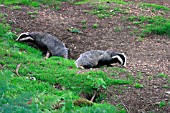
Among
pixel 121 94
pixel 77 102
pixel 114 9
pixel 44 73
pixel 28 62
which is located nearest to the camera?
pixel 77 102

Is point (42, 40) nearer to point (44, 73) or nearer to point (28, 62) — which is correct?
point (28, 62)

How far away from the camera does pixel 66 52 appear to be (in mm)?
9609

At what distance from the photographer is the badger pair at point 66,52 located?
350 inches

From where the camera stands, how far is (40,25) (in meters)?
11.4

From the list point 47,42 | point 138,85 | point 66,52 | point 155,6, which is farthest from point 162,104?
point 155,6

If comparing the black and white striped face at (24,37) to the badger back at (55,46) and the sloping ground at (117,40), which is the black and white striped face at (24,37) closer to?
the badger back at (55,46)

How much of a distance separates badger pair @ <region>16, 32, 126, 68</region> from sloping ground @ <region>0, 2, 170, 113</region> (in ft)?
0.96

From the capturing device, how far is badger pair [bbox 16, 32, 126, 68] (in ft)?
29.1

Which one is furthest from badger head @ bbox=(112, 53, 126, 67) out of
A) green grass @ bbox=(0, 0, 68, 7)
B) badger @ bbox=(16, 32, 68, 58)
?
green grass @ bbox=(0, 0, 68, 7)

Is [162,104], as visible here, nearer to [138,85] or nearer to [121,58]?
[138,85]

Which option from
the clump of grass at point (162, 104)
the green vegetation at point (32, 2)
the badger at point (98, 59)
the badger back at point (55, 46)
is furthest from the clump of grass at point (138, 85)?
the green vegetation at point (32, 2)

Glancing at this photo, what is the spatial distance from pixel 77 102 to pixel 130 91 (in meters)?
1.15

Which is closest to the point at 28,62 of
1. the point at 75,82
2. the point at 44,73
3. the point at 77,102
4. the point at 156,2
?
the point at 44,73

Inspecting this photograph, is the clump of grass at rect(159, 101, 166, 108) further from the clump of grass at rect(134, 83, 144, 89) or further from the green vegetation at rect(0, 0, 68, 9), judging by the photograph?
the green vegetation at rect(0, 0, 68, 9)
